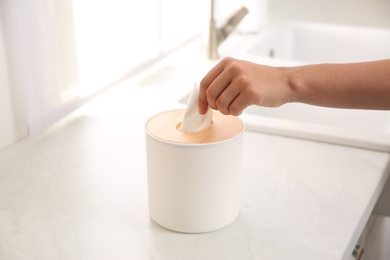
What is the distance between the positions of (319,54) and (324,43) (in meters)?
0.04

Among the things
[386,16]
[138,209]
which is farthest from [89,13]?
[386,16]

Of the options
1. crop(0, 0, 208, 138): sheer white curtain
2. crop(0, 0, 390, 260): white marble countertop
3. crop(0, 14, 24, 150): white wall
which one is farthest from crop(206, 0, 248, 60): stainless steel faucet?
crop(0, 14, 24, 150): white wall

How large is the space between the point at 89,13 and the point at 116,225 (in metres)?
0.53

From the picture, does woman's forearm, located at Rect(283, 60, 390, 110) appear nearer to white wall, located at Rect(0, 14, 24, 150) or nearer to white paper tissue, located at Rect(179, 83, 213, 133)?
white paper tissue, located at Rect(179, 83, 213, 133)

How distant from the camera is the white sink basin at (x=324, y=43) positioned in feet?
6.06

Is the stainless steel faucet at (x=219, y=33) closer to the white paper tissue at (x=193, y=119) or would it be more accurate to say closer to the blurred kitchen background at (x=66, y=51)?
the blurred kitchen background at (x=66, y=51)

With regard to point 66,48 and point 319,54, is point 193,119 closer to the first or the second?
point 66,48

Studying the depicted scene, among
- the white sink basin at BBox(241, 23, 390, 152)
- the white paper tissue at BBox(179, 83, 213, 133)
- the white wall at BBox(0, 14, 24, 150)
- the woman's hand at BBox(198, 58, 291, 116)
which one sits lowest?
the white sink basin at BBox(241, 23, 390, 152)

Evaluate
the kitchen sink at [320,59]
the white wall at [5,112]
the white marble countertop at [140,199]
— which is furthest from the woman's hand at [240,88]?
the white wall at [5,112]

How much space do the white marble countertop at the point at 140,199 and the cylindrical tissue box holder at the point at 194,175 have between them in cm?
3

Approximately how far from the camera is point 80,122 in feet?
4.04

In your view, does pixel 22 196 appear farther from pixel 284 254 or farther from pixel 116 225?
pixel 284 254

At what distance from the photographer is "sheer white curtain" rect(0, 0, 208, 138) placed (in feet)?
3.53

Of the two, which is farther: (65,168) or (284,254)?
(65,168)
